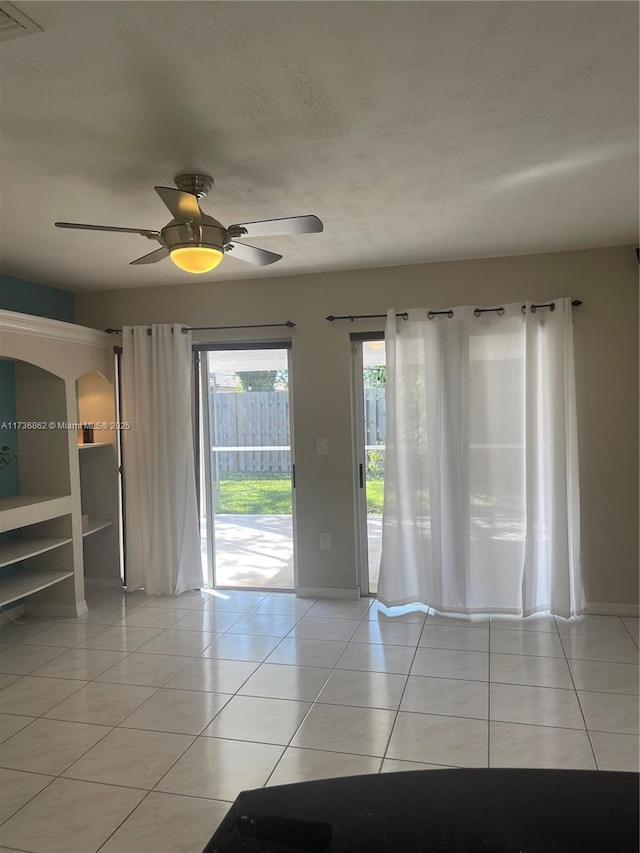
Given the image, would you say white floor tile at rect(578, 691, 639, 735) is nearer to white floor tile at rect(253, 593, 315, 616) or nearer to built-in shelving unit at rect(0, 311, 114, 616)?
white floor tile at rect(253, 593, 315, 616)

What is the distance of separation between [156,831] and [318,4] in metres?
2.71

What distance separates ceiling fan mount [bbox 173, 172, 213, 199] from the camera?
2639 mm

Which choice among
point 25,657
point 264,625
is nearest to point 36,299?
point 25,657

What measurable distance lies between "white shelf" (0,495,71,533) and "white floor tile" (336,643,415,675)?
2.31 meters

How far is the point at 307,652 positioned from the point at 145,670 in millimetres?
973

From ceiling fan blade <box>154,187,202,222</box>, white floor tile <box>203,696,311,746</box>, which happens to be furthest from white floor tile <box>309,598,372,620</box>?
ceiling fan blade <box>154,187,202,222</box>

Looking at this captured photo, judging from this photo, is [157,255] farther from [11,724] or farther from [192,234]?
[11,724]

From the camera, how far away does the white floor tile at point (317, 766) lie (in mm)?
2400

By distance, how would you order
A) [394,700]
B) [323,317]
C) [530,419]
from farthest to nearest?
[323,317]
[530,419]
[394,700]

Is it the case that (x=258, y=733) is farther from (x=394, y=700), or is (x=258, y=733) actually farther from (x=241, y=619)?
(x=241, y=619)

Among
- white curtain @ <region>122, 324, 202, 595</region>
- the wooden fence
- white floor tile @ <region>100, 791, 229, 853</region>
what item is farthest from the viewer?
the wooden fence

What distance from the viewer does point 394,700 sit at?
119 inches

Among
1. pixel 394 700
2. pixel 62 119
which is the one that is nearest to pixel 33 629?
pixel 394 700

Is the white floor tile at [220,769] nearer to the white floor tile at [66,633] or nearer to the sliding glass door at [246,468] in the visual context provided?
the white floor tile at [66,633]
